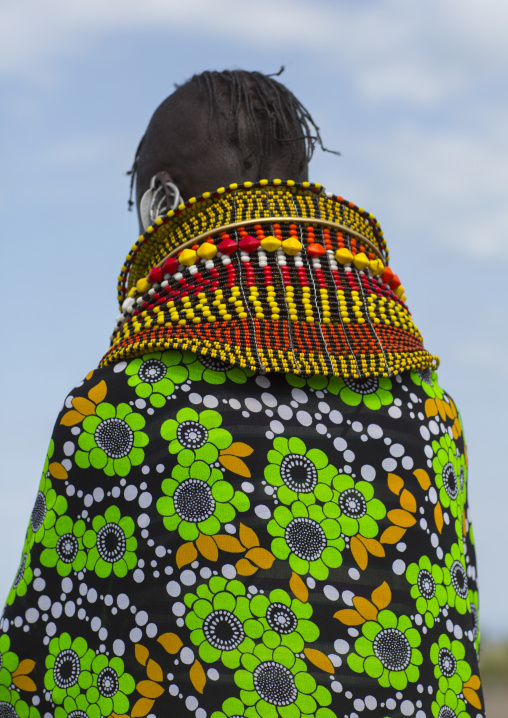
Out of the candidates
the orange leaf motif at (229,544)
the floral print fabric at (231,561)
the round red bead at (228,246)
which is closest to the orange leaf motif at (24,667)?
the floral print fabric at (231,561)

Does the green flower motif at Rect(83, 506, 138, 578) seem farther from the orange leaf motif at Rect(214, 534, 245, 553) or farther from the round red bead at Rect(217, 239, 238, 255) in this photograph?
the round red bead at Rect(217, 239, 238, 255)

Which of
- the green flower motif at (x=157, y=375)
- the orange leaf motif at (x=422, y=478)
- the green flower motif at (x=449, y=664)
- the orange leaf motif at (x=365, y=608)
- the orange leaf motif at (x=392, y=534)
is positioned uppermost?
the green flower motif at (x=157, y=375)

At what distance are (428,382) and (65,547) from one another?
99 centimetres

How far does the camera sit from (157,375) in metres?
1.97

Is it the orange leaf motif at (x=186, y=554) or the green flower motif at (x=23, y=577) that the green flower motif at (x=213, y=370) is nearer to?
the orange leaf motif at (x=186, y=554)

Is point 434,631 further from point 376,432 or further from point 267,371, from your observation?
point 267,371

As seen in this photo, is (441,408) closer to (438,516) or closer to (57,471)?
(438,516)

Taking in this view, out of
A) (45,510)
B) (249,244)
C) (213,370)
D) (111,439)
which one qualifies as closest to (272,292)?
(249,244)

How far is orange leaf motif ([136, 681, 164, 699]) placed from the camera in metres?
1.78

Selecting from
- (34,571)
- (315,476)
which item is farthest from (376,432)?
(34,571)

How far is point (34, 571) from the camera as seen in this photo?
77.4 inches

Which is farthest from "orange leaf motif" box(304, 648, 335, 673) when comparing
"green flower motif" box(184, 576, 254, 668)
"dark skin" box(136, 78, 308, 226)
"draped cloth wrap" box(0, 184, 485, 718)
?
"dark skin" box(136, 78, 308, 226)

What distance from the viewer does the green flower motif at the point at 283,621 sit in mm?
1794

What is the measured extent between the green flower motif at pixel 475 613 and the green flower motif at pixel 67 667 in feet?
3.17
